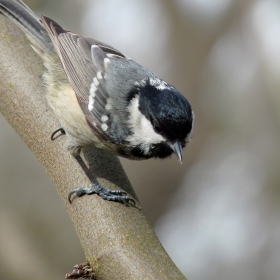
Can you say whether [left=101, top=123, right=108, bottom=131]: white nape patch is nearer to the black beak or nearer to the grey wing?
the grey wing

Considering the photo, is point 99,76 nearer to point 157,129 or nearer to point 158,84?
point 158,84

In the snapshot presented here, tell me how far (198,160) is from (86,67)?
2488mm

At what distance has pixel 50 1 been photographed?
19.3 feet

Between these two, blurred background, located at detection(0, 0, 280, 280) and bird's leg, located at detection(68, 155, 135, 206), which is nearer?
bird's leg, located at detection(68, 155, 135, 206)

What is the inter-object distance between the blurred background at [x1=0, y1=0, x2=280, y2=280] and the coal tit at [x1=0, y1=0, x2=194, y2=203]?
1.73 m

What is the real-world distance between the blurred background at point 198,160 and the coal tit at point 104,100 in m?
1.73

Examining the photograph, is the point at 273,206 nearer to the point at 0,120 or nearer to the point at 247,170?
the point at 247,170

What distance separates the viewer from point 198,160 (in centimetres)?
498

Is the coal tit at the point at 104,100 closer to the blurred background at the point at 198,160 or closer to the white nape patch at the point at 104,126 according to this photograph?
the white nape patch at the point at 104,126

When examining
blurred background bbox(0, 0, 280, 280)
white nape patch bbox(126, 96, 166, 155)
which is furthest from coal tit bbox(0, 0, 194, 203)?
blurred background bbox(0, 0, 280, 280)

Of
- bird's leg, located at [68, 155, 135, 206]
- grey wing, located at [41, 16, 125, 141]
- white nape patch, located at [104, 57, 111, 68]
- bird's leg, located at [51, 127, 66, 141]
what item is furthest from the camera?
white nape patch, located at [104, 57, 111, 68]

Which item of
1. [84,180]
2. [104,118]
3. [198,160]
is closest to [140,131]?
[104,118]

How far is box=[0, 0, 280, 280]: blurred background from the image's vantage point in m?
4.23

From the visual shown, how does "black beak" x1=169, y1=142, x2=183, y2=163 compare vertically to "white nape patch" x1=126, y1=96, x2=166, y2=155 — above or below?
above
